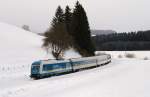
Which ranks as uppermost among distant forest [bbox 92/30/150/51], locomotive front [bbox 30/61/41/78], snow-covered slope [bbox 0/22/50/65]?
distant forest [bbox 92/30/150/51]

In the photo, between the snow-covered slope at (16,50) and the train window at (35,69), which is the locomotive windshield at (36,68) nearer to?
the train window at (35,69)

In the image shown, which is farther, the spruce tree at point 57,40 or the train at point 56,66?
the spruce tree at point 57,40

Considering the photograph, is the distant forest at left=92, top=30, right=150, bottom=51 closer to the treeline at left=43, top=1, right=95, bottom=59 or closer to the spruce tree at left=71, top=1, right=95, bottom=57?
the treeline at left=43, top=1, right=95, bottom=59

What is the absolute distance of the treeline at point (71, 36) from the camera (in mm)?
61719

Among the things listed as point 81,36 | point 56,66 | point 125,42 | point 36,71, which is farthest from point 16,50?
point 125,42

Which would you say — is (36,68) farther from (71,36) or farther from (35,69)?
(71,36)

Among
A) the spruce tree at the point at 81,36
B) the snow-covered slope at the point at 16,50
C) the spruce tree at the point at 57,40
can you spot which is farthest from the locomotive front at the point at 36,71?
the spruce tree at the point at 81,36

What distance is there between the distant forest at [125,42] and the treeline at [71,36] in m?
58.2

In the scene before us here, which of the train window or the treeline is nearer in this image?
the train window

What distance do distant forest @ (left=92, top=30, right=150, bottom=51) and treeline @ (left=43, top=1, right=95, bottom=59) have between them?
2290 inches

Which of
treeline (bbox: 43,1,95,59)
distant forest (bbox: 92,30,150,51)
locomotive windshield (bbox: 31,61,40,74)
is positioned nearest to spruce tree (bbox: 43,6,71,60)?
treeline (bbox: 43,1,95,59)

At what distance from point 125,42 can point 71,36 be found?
269ft

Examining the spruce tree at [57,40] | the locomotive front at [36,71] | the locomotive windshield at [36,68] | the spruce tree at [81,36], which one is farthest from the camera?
the spruce tree at [81,36]

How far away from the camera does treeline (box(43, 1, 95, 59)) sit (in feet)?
202
